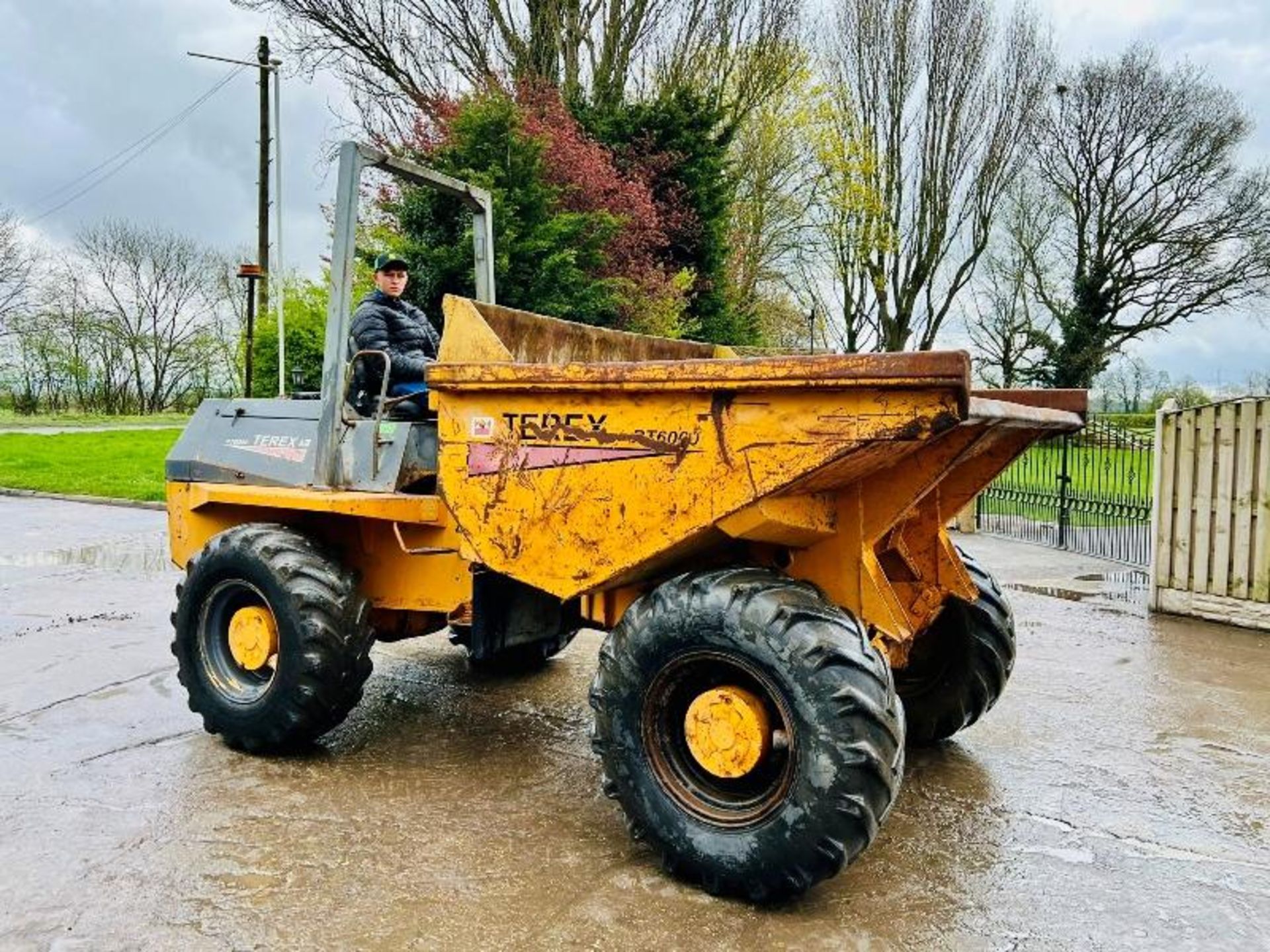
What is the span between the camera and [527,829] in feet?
11.5

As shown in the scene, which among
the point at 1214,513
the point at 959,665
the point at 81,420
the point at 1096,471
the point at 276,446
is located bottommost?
the point at 959,665

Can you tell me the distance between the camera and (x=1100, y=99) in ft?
89.1

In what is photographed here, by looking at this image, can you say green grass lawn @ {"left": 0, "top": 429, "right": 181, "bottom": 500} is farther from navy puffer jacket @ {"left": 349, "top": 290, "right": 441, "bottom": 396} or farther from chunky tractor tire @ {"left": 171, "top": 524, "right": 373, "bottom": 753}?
navy puffer jacket @ {"left": 349, "top": 290, "right": 441, "bottom": 396}

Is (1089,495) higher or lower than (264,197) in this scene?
lower

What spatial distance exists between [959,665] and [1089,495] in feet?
24.0

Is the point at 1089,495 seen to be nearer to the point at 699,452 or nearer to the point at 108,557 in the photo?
the point at 699,452

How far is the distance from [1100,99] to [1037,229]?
153 inches

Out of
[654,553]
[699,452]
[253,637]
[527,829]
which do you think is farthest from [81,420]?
[699,452]

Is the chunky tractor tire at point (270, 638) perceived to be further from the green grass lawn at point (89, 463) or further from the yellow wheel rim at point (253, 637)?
the green grass lawn at point (89, 463)

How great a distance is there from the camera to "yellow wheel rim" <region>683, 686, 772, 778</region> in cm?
304

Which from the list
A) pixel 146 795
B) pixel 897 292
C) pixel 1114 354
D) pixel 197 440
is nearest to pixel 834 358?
pixel 146 795

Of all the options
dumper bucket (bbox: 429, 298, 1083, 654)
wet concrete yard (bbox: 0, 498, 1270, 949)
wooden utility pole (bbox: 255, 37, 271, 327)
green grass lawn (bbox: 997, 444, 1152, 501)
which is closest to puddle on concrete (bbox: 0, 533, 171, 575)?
wet concrete yard (bbox: 0, 498, 1270, 949)

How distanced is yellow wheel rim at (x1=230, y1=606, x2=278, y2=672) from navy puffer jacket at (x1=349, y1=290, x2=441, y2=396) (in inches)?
41.2

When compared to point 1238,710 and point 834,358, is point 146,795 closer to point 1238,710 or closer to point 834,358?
point 834,358
